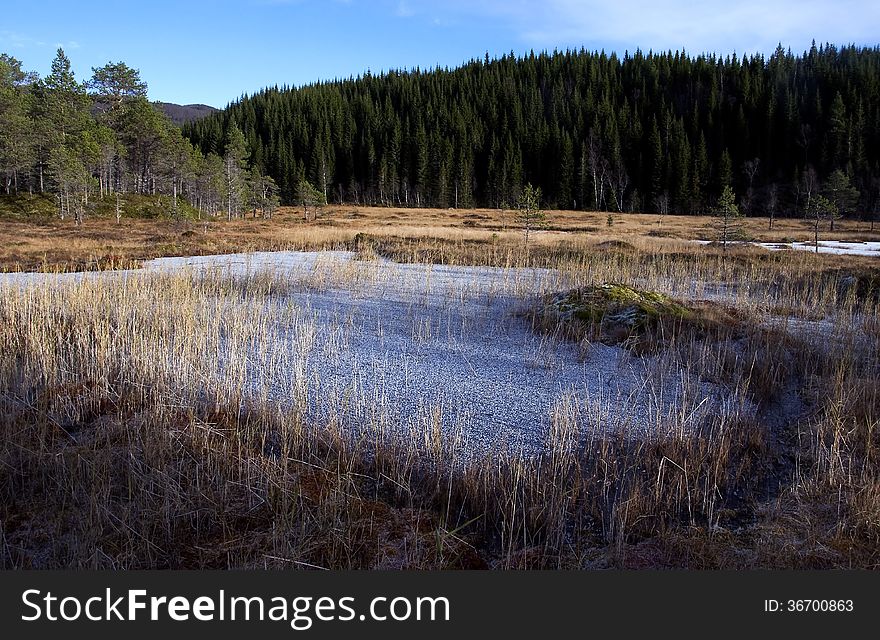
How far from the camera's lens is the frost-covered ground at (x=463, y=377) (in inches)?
197

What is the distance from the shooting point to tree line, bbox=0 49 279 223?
44719 mm

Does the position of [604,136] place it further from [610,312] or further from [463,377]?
[463,377]

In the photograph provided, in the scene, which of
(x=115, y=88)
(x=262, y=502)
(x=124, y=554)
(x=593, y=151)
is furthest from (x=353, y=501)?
(x=593, y=151)

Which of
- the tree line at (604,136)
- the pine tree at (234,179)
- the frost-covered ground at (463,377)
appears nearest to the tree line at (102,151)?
the pine tree at (234,179)

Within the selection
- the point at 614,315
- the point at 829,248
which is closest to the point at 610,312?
the point at 614,315

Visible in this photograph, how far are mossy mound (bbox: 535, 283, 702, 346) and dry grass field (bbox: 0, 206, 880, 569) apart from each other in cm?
5

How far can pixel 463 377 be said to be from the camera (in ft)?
20.4

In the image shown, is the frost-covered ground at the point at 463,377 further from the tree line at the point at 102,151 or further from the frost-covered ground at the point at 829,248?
the tree line at the point at 102,151

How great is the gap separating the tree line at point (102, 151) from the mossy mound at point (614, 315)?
38.8 meters

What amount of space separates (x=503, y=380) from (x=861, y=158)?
92011mm

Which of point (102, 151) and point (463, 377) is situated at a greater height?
point (102, 151)

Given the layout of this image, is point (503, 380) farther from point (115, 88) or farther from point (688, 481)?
point (115, 88)

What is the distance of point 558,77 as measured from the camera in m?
111

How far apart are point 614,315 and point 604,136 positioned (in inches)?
3366
